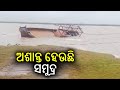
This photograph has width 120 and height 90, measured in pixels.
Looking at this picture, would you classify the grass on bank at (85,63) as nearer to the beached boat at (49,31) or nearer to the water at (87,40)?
the water at (87,40)

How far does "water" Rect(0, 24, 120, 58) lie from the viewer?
4227mm

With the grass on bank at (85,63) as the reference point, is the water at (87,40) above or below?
above

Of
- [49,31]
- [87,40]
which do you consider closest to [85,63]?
[87,40]

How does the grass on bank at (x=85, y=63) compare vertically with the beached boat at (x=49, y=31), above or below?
below

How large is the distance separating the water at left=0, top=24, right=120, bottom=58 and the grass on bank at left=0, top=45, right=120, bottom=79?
0.06m

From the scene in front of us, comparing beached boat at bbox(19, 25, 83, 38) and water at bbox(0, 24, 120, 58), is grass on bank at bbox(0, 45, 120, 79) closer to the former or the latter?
water at bbox(0, 24, 120, 58)

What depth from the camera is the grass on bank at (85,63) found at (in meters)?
4.21

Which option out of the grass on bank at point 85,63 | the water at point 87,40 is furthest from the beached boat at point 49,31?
the grass on bank at point 85,63

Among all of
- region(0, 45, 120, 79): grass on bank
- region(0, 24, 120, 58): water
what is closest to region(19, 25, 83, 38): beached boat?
region(0, 24, 120, 58): water

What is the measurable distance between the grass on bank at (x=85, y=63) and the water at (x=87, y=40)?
0.06 meters
